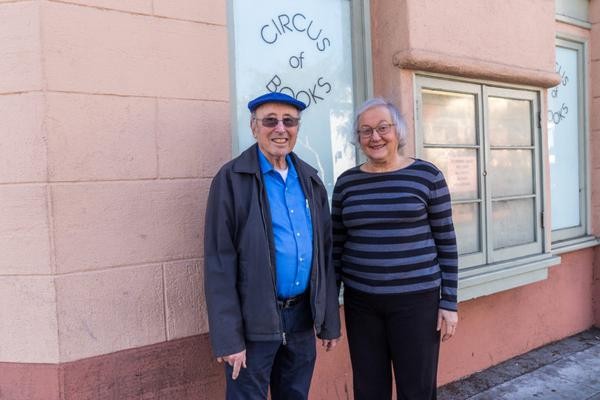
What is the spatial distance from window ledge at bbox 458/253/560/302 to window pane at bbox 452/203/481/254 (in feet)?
0.50

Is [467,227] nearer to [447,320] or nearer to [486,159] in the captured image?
[486,159]

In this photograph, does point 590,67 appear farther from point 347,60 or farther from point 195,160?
point 195,160

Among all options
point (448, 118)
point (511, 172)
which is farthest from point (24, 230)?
point (511, 172)

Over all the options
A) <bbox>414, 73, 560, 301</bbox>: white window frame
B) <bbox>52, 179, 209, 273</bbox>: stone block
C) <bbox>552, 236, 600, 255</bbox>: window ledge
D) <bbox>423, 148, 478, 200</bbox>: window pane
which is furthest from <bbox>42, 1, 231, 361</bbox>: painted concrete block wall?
<bbox>552, 236, 600, 255</bbox>: window ledge

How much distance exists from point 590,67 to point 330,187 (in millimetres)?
3146

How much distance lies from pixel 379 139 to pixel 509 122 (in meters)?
2.06

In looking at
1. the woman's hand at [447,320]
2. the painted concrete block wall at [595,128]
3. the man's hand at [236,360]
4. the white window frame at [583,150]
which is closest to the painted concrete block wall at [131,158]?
the man's hand at [236,360]

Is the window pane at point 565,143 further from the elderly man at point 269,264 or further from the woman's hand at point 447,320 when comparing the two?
the elderly man at point 269,264

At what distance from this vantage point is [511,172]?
166 inches

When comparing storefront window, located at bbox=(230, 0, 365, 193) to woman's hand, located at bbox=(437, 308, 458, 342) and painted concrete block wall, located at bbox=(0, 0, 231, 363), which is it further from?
woman's hand, located at bbox=(437, 308, 458, 342)

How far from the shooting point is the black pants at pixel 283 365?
2.30 meters

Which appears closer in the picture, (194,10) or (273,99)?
(273,99)

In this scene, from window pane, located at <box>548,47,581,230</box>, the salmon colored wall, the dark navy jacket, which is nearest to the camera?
the dark navy jacket

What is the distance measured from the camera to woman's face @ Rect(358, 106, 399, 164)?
2.57 m
